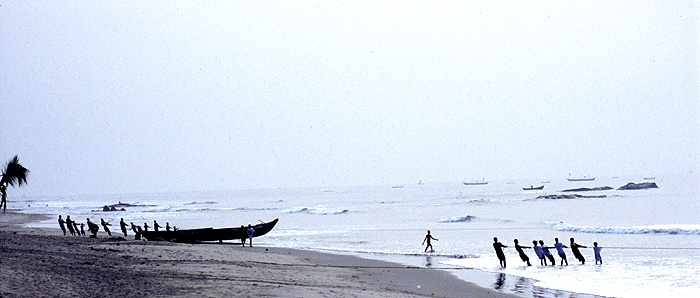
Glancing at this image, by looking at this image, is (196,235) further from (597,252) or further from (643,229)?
(643,229)

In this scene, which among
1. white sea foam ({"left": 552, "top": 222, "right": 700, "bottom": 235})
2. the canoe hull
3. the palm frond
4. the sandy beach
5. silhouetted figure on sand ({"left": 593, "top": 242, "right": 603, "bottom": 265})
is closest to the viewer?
the sandy beach

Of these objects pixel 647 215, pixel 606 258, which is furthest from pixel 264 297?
pixel 647 215

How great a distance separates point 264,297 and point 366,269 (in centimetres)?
859

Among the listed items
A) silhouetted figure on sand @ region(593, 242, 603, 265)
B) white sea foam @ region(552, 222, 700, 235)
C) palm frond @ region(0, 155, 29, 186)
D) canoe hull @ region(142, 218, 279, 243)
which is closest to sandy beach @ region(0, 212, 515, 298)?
silhouetted figure on sand @ region(593, 242, 603, 265)

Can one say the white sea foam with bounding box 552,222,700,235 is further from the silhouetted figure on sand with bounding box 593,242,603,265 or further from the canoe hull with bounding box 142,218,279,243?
the canoe hull with bounding box 142,218,279,243

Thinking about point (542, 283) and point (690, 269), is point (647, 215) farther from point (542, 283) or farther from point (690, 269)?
point (542, 283)

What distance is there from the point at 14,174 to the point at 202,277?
5334cm

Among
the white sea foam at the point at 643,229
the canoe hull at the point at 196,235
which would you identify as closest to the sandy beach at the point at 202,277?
the canoe hull at the point at 196,235

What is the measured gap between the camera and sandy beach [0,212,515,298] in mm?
10383

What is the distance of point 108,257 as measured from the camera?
1684 centimetres

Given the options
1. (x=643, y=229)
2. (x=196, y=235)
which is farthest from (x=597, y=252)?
(x=643, y=229)

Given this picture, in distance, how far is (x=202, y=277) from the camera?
13.2m

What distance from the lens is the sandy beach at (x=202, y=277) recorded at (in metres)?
10.4

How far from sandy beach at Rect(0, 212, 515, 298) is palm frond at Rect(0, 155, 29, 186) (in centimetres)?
4435
